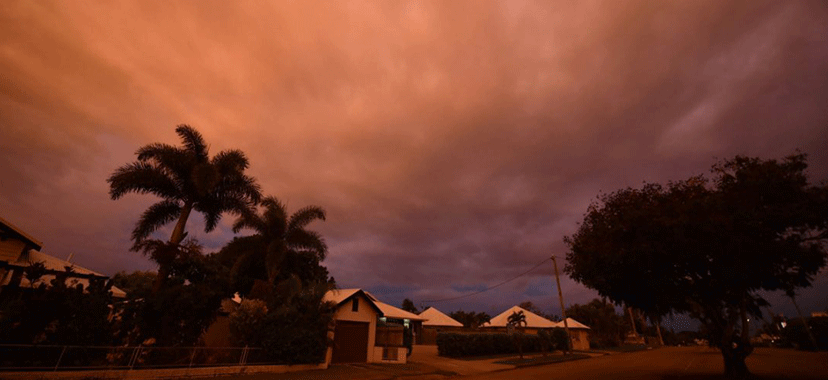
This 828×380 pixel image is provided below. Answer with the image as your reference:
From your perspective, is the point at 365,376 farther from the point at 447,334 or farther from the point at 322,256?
the point at 447,334

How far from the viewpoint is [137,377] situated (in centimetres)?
1185

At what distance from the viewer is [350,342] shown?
2209 centimetres

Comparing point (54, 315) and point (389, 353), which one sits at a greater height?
point (54, 315)

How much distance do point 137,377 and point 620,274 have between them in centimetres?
1990

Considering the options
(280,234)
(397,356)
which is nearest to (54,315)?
(280,234)

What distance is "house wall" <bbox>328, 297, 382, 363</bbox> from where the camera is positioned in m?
21.9

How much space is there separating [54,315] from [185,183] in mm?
7445

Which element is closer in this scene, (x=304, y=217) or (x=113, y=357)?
(x=113, y=357)

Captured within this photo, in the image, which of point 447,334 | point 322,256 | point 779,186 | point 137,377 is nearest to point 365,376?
point 137,377

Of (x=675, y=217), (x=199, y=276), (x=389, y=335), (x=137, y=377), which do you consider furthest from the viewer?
(x=389, y=335)

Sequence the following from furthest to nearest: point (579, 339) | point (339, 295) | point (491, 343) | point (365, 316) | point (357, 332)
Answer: point (579, 339)
point (491, 343)
point (365, 316)
point (339, 295)
point (357, 332)

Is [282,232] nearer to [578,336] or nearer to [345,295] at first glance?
[345,295]

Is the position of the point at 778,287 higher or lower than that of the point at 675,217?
lower

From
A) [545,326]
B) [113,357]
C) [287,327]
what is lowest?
[113,357]
